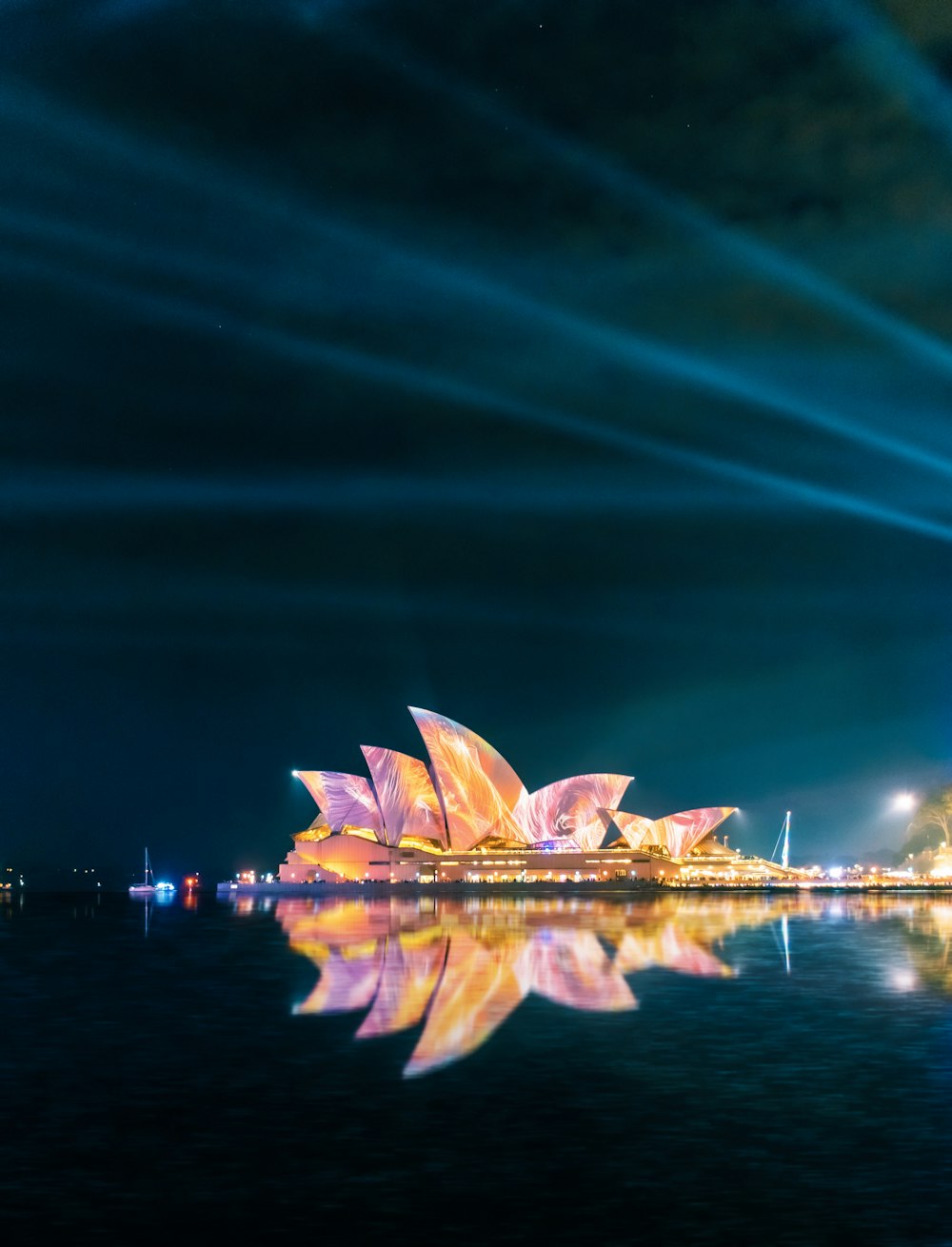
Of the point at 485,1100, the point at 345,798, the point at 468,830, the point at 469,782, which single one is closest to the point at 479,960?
the point at 485,1100

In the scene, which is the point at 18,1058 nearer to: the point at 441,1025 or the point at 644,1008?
the point at 441,1025

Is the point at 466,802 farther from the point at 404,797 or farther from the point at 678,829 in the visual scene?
the point at 678,829

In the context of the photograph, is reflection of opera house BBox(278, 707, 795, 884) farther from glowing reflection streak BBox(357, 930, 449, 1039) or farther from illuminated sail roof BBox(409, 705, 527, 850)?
glowing reflection streak BBox(357, 930, 449, 1039)

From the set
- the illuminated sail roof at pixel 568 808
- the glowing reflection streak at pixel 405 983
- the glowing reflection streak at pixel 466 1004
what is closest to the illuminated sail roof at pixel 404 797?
the illuminated sail roof at pixel 568 808

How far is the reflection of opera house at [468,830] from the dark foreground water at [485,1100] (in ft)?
241

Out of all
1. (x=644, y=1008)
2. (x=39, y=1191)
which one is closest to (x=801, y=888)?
(x=644, y=1008)

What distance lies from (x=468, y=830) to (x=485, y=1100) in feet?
326

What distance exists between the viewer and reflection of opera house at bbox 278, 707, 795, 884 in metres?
114

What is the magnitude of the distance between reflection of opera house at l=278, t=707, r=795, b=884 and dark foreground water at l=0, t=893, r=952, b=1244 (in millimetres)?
73526

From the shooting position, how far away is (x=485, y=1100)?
18219mm

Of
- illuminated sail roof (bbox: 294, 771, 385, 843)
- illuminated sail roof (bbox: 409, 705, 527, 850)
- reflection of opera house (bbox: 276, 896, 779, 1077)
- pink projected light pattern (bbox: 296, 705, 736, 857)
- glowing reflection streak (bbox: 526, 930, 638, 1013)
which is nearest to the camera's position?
reflection of opera house (bbox: 276, 896, 779, 1077)

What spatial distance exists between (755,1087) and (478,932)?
109ft

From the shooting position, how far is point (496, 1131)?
53.4 ft

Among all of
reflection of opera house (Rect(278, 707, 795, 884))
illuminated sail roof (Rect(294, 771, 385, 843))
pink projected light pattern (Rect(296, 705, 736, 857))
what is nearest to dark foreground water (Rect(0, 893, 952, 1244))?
pink projected light pattern (Rect(296, 705, 736, 857))
